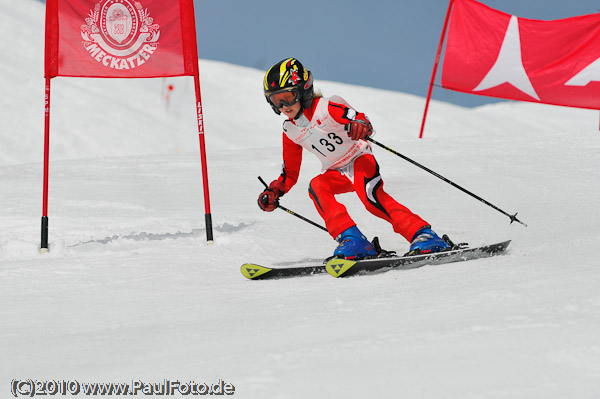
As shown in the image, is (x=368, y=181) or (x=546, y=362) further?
(x=368, y=181)

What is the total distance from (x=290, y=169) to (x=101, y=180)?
4241mm

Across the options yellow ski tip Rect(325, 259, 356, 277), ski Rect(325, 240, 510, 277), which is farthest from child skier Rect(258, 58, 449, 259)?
yellow ski tip Rect(325, 259, 356, 277)

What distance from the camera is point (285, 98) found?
4.33 metres

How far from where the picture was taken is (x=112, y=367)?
7.45ft

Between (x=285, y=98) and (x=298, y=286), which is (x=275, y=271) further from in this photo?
(x=285, y=98)

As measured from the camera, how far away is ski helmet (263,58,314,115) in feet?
14.0

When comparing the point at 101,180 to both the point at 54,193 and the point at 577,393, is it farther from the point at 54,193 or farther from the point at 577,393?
the point at 577,393

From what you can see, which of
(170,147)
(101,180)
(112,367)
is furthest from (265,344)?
(170,147)

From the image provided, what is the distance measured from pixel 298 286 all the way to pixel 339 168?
3.74 ft

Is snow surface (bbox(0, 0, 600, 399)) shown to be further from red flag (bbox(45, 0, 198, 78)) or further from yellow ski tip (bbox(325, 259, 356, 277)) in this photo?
red flag (bbox(45, 0, 198, 78))

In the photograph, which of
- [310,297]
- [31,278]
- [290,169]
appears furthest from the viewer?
[290,169]

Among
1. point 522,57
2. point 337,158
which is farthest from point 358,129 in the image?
point 522,57

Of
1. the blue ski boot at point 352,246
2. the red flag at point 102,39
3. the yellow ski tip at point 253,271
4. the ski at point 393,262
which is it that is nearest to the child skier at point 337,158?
the blue ski boot at point 352,246

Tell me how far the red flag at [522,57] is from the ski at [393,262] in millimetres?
8246
